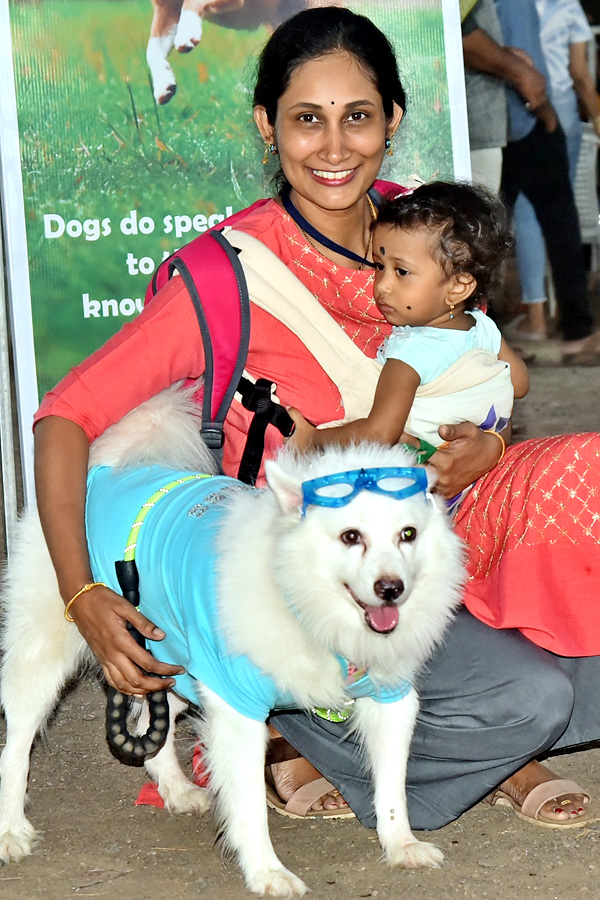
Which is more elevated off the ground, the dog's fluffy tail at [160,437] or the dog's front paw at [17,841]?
the dog's fluffy tail at [160,437]

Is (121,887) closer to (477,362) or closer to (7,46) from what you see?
(477,362)

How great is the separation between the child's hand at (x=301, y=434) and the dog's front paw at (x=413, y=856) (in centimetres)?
102

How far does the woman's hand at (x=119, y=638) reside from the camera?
259 cm

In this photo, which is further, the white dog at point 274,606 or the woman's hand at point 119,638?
the woman's hand at point 119,638

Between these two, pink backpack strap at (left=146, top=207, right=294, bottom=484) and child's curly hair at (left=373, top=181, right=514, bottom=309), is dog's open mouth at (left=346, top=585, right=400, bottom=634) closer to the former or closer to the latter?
pink backpack strap at (left=146, top=207, right=294, bottom=484)

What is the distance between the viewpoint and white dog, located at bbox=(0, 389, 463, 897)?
2391mm

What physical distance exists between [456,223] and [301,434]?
71cm

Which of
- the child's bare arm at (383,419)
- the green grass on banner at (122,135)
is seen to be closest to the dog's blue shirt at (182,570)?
the child's bare arm at (383,419)

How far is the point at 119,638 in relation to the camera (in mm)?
2588

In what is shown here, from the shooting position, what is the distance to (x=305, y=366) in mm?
2979

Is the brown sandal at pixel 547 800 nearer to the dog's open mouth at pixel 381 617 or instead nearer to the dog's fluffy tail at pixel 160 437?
the dog's open mouth at pixel 381 617

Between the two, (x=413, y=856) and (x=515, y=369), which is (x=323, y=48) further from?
(x=413, y=856)

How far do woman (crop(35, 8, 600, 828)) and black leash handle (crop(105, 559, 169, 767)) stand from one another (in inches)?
3.6

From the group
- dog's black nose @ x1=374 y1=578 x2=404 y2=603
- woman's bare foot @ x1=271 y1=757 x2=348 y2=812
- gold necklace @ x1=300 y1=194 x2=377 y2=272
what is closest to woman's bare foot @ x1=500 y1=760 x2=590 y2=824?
woman's bare foot @ x1=271 y1=757 x2=348 y2=812
